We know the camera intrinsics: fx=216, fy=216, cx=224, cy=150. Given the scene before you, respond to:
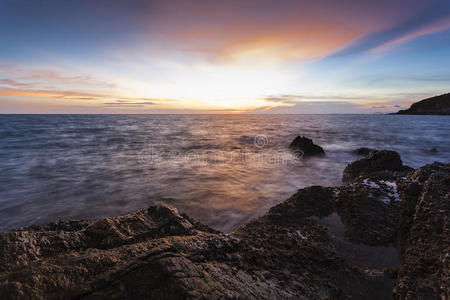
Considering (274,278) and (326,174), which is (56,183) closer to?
(274,278)

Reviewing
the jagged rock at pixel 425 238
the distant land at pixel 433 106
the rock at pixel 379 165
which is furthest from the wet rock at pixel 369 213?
the distant land at pixel 433 106

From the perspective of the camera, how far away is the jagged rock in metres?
2.23

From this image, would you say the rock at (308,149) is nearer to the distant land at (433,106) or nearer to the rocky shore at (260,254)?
the rocky shore at (260,254)

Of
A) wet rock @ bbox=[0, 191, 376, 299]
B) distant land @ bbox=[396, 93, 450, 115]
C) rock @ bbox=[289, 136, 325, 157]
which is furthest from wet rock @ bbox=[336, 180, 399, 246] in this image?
distant land @ bbox=[396, 93, 450, 115]

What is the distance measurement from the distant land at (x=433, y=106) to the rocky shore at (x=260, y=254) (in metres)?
139

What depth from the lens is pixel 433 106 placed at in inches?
4294

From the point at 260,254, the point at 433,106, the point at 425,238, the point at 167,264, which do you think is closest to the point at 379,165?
the point at 425,238

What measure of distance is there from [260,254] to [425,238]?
2.31 metres

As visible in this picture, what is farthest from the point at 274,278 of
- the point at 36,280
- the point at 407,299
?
the point at 36,280

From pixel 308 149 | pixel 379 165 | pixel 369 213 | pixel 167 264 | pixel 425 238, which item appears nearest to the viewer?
pixel 167 264

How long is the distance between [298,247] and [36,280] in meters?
2.88

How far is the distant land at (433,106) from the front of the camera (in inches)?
4028

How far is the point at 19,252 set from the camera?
6.97ft

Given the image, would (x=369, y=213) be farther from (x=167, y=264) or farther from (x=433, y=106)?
(x=433, y=106)
